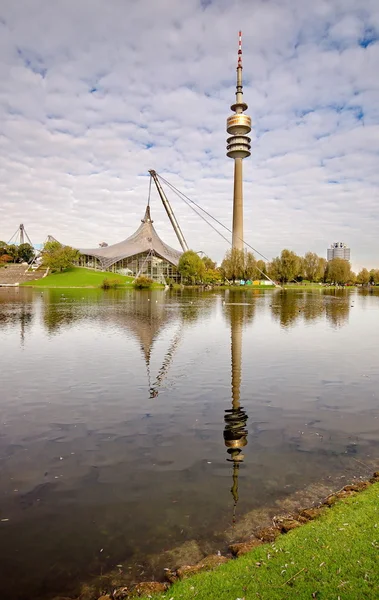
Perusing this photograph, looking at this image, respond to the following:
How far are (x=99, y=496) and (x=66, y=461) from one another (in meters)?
2.20

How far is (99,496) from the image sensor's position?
936cm

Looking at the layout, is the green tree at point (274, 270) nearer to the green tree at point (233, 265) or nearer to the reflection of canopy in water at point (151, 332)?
the green tree at point (233, 265)

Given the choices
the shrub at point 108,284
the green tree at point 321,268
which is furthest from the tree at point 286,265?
the shrub at point 108,284

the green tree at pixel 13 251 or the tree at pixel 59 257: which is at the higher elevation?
the green tree at pixel 13 251

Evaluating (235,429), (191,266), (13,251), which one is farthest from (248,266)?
(235,429)

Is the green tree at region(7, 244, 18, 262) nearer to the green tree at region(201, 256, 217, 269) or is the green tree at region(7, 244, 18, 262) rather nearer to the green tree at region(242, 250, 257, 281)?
the green tree at region(201, 256, 217, 269)

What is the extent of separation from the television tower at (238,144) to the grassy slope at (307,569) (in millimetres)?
162906

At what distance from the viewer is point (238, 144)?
175 meters

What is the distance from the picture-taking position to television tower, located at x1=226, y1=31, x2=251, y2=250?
556 feet

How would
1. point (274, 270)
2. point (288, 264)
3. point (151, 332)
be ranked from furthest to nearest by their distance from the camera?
1. point (274, 270)
2. point (288, 264)
3. point (151, 332)

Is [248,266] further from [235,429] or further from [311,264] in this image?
[235,429]

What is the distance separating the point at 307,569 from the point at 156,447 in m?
6.37

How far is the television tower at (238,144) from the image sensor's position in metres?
169

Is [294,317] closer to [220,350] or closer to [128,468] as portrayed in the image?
[220,350]
